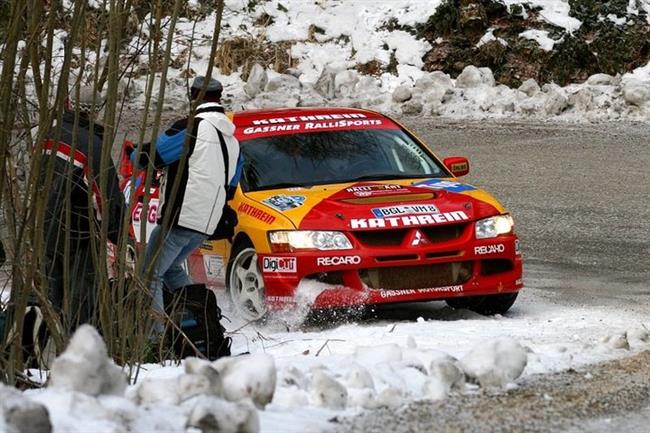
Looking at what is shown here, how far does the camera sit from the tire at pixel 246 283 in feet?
34.2

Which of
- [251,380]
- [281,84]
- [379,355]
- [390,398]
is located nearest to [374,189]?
[379,355]

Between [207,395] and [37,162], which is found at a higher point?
[37,162]

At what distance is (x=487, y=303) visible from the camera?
11.0 metres

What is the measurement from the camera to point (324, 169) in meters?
11.2

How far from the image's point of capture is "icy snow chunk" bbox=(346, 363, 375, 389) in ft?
21.2

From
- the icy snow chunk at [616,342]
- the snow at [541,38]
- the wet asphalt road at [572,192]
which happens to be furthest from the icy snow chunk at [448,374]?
the snow at [541,38]

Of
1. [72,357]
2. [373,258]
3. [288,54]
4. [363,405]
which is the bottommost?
[288,54]

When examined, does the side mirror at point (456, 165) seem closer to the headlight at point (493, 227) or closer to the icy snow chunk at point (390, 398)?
the headlight at point (493, 227)

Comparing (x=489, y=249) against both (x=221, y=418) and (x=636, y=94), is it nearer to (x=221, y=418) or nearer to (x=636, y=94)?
(x=221, y=418)

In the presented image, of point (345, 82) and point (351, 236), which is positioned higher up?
point (351, 236)

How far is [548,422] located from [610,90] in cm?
1799

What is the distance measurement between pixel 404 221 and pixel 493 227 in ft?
2.33

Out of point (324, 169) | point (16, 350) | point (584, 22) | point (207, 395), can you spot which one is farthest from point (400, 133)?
point (584, 22)

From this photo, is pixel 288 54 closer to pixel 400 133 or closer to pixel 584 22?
pixel 584 22
